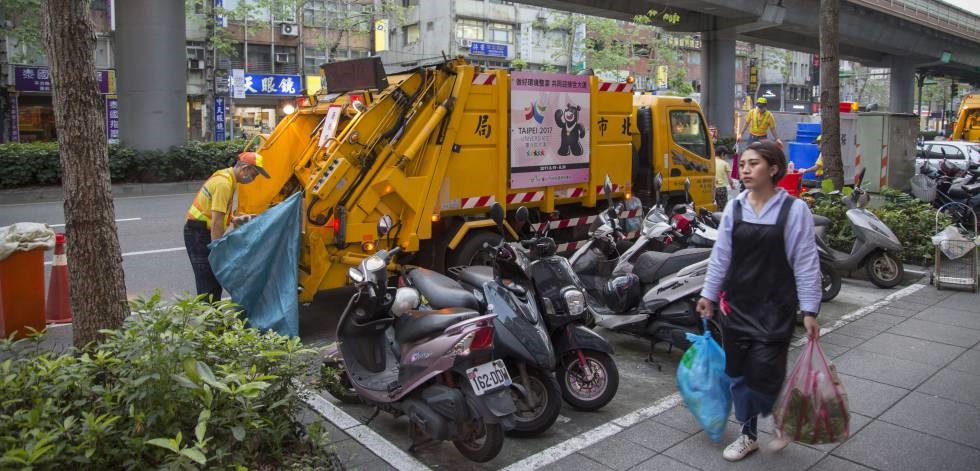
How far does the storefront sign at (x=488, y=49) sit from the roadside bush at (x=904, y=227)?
36715 millimetres

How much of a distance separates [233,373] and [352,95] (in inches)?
193

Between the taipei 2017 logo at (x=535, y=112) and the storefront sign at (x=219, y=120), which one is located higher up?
the storefront sign at (x=219, y=120)

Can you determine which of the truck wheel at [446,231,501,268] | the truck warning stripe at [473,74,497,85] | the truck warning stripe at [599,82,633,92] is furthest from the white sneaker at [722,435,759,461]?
the truck warning stripe at [599,82,633,92]

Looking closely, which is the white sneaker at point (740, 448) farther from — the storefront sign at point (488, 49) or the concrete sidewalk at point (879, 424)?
the storefront sign at point (488, 49)

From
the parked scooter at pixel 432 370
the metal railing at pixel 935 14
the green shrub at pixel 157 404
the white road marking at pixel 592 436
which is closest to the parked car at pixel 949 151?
the metal railing at pixel 935 14

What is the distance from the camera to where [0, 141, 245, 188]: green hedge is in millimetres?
16062

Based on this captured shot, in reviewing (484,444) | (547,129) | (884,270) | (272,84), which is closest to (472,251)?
(547,129)

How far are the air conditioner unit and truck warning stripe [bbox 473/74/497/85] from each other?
33.0 metres

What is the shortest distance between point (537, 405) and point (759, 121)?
11.3 meters

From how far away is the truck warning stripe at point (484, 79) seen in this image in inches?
297

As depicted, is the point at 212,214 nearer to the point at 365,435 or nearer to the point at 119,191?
the point at 365,435

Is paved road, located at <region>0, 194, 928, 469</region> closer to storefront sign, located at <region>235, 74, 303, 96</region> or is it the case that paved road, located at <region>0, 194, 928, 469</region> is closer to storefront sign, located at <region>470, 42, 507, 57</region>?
storefront sign, located at <region>235, 74, 303, 96</region>

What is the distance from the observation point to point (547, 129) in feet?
27.2

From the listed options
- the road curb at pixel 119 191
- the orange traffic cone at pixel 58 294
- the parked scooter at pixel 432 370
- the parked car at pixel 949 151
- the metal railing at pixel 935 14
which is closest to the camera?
the parked scooter at pixel 432 370
